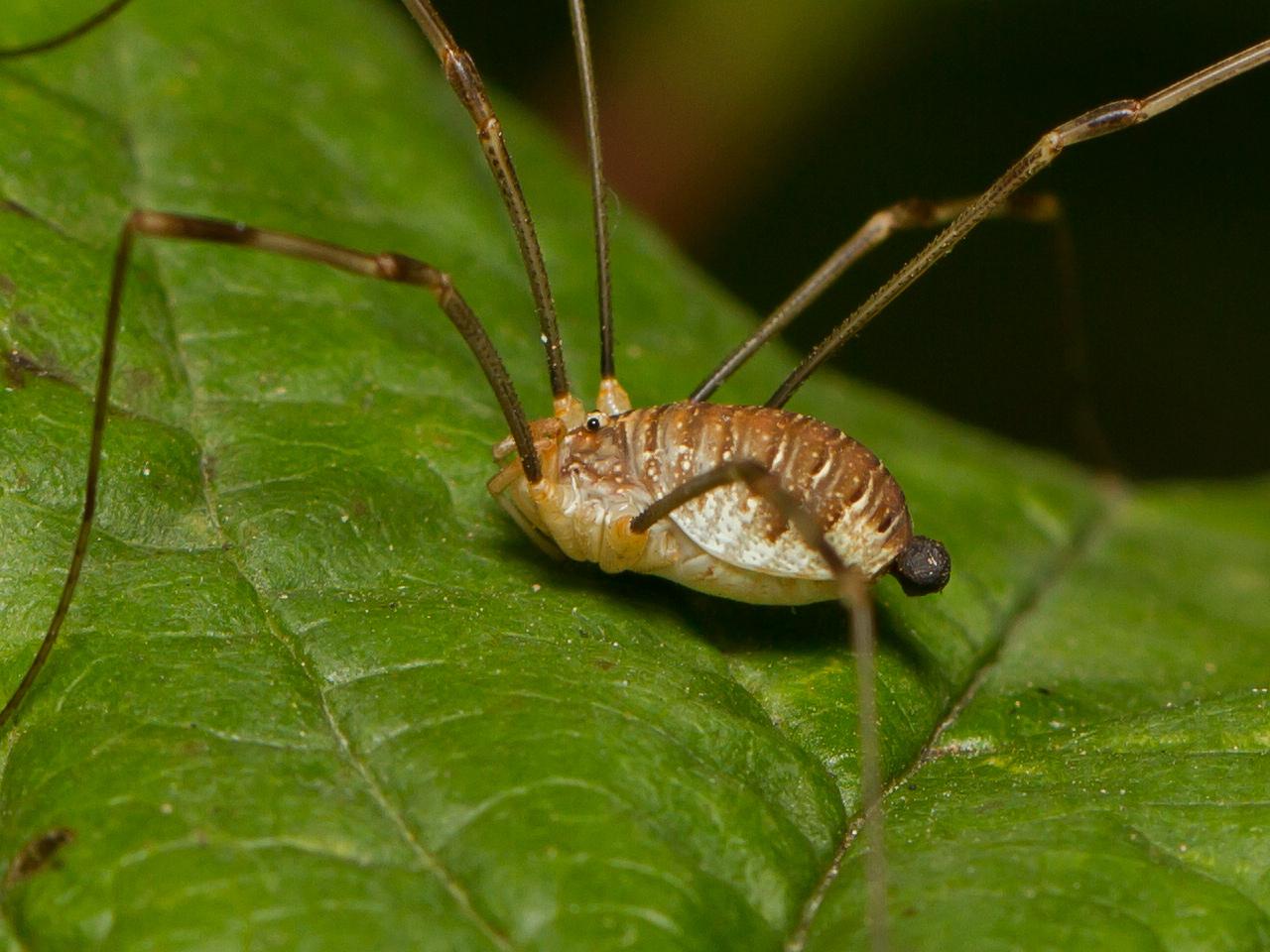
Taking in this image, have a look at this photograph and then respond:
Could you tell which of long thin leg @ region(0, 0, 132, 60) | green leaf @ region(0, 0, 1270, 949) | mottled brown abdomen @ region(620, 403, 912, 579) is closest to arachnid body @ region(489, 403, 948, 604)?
mottled brown abdomen @ region(620, 403, 912, 579)

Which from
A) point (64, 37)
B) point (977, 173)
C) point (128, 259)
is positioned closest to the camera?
point (128, 259)

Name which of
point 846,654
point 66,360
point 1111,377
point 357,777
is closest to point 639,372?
point 846,654

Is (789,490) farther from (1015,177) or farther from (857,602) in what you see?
(1015,177)

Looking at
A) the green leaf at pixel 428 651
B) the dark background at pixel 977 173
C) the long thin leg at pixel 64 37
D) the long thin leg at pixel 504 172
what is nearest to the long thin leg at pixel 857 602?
the green leaf at pixel 428 651

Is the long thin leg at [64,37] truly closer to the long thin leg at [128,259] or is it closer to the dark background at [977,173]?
the long thin leg at [128,259]

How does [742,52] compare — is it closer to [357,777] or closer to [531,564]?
[531,564]

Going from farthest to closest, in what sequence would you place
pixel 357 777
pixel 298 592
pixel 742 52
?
pixel 742 52 < pixel 298 592 < pixel 357 777

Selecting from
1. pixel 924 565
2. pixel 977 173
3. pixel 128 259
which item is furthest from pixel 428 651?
pixel 977 173
